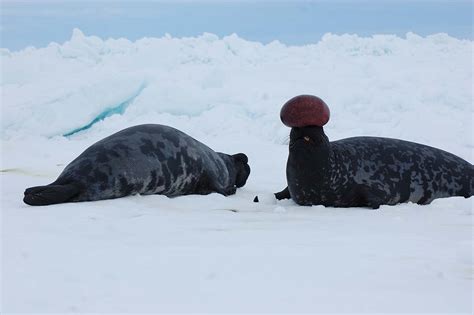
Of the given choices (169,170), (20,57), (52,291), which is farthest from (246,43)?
(52,291)

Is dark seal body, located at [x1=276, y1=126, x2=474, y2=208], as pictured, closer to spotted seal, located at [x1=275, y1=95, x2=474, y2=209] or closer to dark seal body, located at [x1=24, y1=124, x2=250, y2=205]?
spotted seal, located at [x1=275, y1=95, x2=474, y2=209]

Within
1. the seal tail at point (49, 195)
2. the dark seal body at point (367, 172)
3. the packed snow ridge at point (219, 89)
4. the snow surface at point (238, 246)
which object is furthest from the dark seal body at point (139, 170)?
the packed snow ridge at point (219, 89)

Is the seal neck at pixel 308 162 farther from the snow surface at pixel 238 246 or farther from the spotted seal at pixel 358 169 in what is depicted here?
the snow surface at pixel 238 246

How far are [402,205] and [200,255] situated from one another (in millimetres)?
2067

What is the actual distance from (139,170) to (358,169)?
1.35m

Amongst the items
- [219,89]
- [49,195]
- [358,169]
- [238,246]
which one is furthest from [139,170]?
[219,89]

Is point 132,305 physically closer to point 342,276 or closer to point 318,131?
point 342,276

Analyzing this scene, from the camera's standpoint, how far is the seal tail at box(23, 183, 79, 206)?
3.42m

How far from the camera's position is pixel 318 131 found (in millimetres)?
3883

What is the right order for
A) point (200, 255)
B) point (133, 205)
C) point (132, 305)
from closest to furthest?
point (132, 305) < point (200, 255) < point (133, 205)

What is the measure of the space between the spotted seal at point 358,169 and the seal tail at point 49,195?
1.25 m

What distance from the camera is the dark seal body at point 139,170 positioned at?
3.63 meters

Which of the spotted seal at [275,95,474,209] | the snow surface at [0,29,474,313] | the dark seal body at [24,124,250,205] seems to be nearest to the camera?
the snow surface at [0,29,474,313]

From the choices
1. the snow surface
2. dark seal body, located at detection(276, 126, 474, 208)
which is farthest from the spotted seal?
the snow surface
